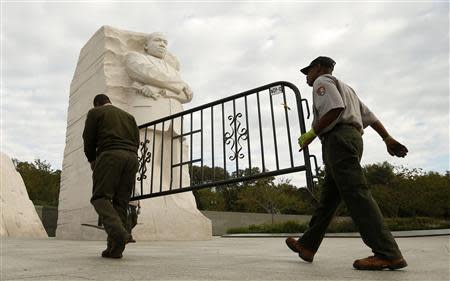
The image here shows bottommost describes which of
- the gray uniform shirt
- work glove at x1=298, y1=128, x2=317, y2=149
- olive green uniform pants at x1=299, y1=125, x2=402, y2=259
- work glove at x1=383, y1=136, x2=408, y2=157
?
olive green uniform pants at x1=299, y1=125, x2=402, y2=259

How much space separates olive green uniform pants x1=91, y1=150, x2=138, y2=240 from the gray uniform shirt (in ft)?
5.35

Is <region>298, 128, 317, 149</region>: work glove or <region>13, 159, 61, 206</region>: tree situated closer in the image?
<region>298, 128, 317, 149</region>: work glove

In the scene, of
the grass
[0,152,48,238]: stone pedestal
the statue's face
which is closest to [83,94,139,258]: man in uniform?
the statue's face

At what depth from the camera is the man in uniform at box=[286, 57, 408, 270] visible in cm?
227

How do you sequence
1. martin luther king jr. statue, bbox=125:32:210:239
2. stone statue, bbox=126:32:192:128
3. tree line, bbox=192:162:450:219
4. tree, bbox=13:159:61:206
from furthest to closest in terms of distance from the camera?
tree line, bbox=192:162:450:219, tree, bbox=13:159:61:206, stone statue, bbox=126:32:192:128, martin luther king jr. statue, bbox=125:32:210:239

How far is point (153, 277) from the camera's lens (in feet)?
6.37

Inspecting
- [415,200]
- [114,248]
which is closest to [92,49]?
[114,248]

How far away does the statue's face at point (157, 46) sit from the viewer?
7551 millimetres

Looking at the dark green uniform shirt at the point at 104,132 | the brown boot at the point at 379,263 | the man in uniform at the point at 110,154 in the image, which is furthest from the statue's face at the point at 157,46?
the brown boot at the point at 379,263

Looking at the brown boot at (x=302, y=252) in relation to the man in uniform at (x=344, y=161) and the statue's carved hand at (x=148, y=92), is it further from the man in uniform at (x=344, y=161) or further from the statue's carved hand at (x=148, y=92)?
the statue's carved hand at (x=148, y=92)

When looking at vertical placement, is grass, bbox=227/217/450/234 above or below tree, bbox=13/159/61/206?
below

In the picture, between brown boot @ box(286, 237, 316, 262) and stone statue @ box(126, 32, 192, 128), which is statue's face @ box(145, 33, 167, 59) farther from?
brown boot @ box(286, 237, 316, 262)

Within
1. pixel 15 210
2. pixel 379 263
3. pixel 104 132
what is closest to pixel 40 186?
pixel 15 210

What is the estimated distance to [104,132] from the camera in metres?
3.35
